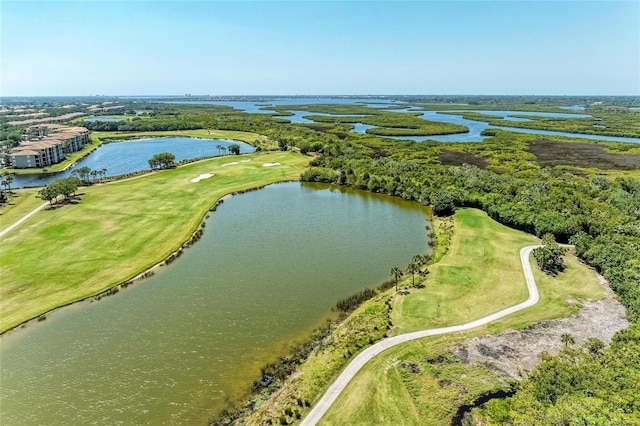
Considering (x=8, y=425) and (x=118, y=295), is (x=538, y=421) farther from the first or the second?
(x=118, y=295)

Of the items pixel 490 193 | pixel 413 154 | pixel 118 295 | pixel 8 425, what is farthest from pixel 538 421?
pixel 413 154

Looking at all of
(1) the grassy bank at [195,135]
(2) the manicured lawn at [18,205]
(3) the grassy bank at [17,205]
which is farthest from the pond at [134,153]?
(2) the manicured lawn at [18,205]

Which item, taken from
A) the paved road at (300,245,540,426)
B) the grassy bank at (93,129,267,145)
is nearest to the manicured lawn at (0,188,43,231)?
the paved road at (300,245,540,426)

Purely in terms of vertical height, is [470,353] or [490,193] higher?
[490,193]

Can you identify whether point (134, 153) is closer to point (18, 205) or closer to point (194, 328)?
point (18, 205)

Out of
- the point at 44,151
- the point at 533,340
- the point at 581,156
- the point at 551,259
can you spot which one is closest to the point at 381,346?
the point at 533,340
